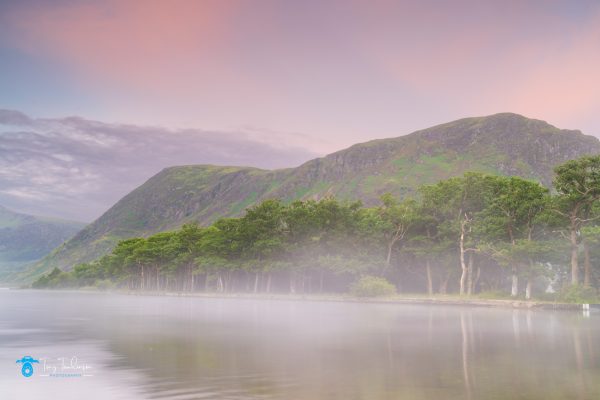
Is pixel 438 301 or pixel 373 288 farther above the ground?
pixel 373 288

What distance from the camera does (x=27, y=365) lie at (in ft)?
71.2

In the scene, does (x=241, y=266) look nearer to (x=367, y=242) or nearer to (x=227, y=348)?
(x=367, y=242)

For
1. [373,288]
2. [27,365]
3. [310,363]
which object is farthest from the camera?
[373,288]

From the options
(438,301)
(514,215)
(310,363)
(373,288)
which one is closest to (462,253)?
(438,301)

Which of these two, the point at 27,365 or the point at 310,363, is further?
the point at 310,363

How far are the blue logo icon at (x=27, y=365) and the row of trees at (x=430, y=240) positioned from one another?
213 feet

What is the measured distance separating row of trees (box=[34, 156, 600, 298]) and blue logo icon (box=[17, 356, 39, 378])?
213ft

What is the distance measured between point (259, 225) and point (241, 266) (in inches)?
386

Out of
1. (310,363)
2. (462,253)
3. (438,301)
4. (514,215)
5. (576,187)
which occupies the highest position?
(576,187)

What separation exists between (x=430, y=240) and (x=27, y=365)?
85428mm

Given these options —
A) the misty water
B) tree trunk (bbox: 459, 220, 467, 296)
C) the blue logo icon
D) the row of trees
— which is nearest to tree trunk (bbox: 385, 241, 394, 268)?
the row of trees

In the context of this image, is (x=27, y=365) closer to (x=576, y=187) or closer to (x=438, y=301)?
(x=576, y=187)

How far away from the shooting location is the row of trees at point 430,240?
7644 cm

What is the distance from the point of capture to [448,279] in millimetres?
105250
